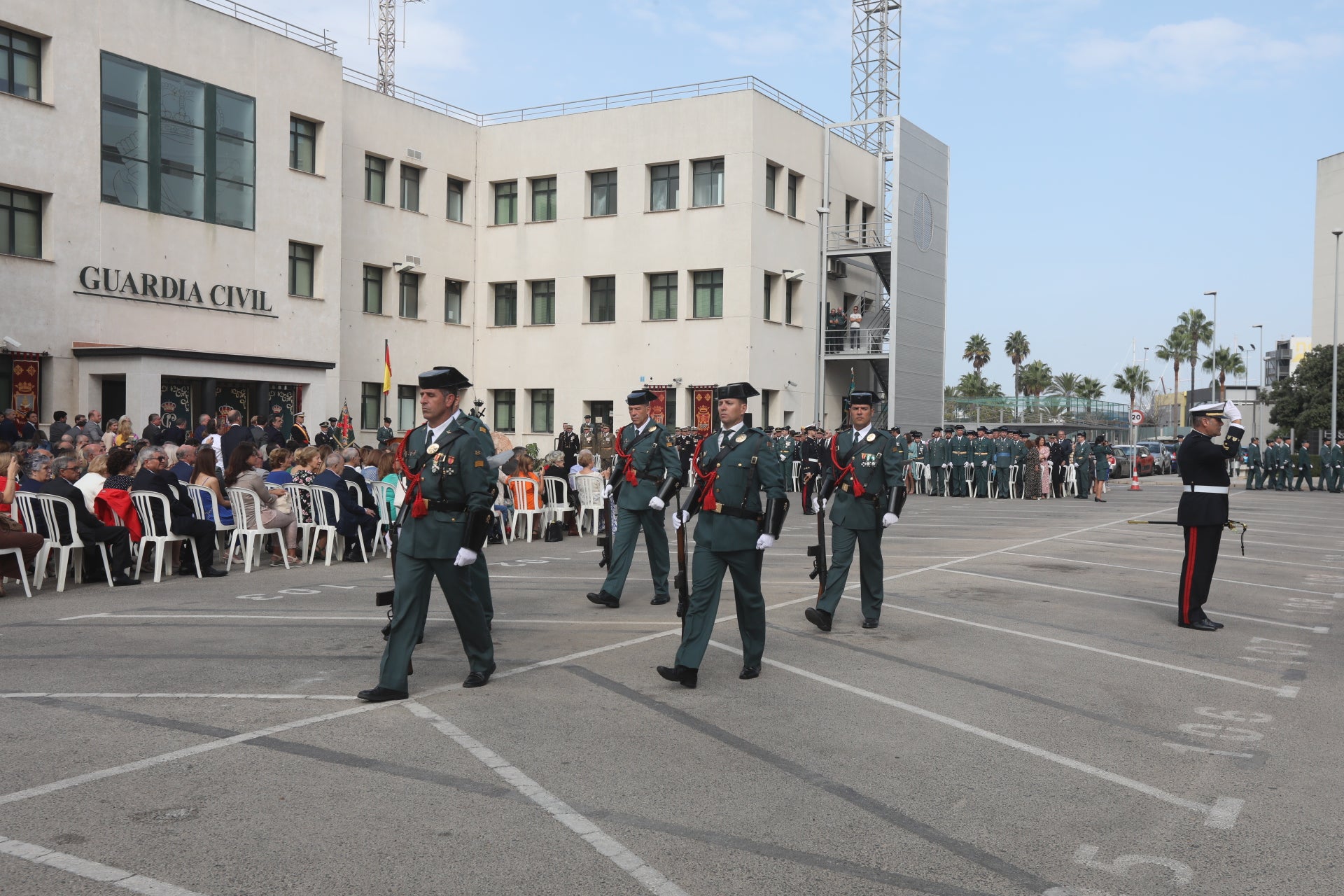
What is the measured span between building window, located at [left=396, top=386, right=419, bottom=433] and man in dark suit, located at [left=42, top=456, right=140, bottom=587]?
81.1 feet

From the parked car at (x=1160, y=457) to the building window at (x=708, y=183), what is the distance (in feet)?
75.6

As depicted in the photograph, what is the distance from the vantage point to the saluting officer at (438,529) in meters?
6.83

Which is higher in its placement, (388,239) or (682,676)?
(388,239)

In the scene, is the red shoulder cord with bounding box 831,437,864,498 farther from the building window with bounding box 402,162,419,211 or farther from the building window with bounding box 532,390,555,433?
the building window with bounding box 532,390,555,433

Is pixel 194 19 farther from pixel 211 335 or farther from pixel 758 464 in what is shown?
pixel 758 464

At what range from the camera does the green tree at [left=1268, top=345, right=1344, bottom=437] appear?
49.2m

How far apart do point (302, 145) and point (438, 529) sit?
2726 centimetres

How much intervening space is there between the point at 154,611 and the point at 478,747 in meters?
5.50

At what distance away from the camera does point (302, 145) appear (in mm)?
31188

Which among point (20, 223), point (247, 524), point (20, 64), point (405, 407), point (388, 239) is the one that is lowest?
point (247, 524)

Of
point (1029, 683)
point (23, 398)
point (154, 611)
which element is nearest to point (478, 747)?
point (1029, 683)

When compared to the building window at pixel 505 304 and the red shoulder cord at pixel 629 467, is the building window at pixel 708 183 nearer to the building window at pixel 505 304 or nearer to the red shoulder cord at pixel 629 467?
the building window at pixel 505 304

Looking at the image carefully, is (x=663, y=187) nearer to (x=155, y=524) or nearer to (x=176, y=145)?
(x=176, y=145)

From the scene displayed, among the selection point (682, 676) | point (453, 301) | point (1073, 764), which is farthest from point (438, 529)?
point (453, 301)
